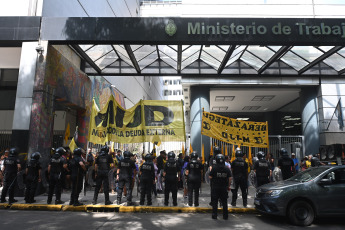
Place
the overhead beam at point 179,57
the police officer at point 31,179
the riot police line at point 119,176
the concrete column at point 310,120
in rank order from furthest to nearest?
the concrete column at point 310,120 < the overhead beam at point 179,57 < the police officer at point 31,179 < the riot police line at point 119,176

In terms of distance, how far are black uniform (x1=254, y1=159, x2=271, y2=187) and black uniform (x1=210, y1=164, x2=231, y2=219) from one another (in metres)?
2.06

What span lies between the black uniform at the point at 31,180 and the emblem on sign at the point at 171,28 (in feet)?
22.2

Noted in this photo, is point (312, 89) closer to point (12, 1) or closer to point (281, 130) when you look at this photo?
point (281, 130)

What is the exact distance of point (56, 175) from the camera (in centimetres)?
818

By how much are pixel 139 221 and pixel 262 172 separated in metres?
4.54

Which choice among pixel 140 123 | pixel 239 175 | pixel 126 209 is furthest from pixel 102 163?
pixel 239 175

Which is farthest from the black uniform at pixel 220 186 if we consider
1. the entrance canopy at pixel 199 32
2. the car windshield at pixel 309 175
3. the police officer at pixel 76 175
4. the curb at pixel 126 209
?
the entrance canopy at pixel 199 32

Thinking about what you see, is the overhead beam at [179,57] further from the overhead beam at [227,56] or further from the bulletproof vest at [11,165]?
the bulletproof vest at [11,165]

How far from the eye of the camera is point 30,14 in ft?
33.6

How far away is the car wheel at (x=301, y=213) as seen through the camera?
615 cm

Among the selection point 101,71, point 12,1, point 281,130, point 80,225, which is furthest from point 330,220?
point 281,130

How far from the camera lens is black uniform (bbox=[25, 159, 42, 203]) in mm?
8117

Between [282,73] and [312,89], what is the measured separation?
12.2 ft

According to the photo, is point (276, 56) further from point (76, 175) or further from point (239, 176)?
point (76, 175)
